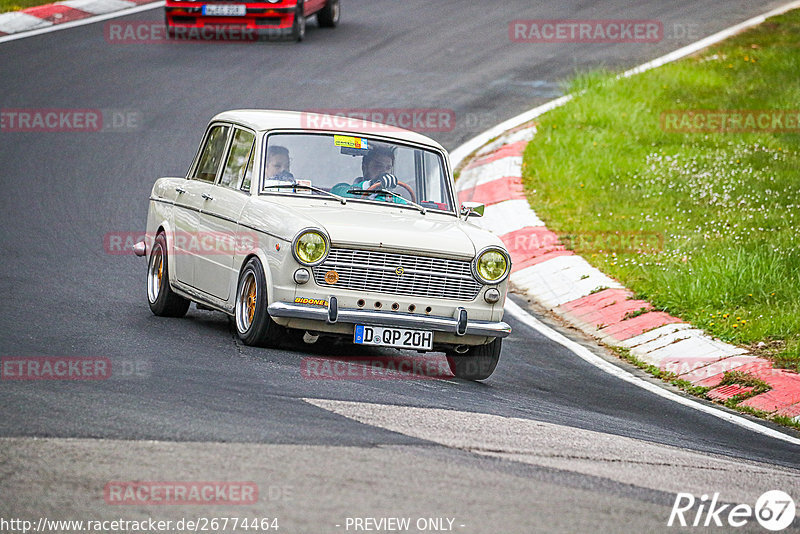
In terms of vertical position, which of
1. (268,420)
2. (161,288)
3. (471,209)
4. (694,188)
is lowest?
(268,420)

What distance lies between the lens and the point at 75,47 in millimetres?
19406

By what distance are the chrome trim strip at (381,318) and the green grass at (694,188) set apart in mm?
2804

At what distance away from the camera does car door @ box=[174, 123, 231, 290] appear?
8828 mm

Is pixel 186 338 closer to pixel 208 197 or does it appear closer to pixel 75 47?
pixel 208 197

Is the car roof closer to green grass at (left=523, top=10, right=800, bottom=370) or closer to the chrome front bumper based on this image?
the chrome front bumper

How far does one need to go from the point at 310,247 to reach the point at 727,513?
342 cm

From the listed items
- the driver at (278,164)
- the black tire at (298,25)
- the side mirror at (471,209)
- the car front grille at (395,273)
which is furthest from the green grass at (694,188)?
the black tire at (298,25)

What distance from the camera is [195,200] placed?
29.6 feet

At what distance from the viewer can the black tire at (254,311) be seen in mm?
7629

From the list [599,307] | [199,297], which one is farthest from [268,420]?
[599,307]

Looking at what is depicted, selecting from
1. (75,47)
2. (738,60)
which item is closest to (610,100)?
(738,60)

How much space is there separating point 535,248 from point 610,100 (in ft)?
19.3

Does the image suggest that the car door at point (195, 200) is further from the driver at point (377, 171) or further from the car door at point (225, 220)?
the driver at point (377, 171)

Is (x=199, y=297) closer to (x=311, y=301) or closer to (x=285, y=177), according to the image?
(x=285, y=177)
